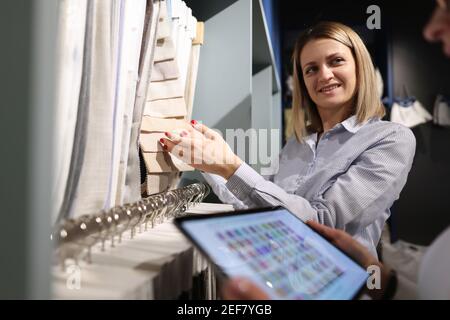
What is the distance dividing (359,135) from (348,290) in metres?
0.52

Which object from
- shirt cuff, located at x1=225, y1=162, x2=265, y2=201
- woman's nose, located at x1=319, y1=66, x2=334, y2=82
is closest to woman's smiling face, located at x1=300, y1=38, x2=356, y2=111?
woman's nose, located at x1=319, y1=66, x2=334, y2=82

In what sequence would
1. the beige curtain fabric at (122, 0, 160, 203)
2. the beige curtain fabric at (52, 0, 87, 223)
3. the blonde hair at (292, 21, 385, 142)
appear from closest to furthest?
the beige curtain fabric at (52, 0, 87, 223) < the beige curtain fabric at (122, 0, 160, 203) < the blonde hair at (292, 21, 385, 142)

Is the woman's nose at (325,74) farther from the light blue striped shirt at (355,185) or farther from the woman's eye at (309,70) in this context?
the light blue striped shirt at (355,185)

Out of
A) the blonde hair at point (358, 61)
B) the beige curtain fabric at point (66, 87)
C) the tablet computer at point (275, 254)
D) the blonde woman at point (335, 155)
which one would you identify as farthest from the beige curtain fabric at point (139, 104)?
the blonde hair at point (358, 61)

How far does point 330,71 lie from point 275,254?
2.04 feet

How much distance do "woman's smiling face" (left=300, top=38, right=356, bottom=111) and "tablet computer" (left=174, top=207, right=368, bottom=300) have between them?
0.52 meters

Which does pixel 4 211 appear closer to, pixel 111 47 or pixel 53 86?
pixel 53 86

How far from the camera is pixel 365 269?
1.52 feet

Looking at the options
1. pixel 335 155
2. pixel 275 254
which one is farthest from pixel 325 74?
pixel 275 254

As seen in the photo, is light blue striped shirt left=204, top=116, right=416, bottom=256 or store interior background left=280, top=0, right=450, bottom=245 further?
light blue striped shirt left=204, top=116, right=416, bottom=256

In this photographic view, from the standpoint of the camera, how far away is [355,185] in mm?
707

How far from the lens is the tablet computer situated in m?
0.32

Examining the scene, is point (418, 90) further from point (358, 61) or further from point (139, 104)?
point (139, 104)

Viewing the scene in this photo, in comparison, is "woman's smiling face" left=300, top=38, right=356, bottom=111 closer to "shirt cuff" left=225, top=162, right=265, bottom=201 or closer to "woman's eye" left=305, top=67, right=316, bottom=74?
"woman's eye" left=305, top=67, right=316, bottom=74
